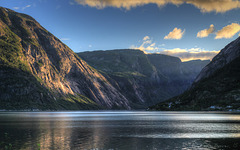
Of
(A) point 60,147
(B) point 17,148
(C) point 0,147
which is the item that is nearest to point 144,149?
(A) point 60,147

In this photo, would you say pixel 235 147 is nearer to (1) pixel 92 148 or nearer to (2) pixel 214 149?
(2) pixel 214 149

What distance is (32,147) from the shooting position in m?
38.7

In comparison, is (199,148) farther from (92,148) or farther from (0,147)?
(0,147)

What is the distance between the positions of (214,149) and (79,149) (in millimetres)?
21240

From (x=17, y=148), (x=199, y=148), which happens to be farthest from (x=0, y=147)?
(x=199, y=148)

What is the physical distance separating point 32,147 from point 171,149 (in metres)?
22.8

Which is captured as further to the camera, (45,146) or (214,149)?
(45,146)

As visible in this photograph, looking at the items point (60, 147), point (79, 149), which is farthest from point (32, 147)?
point (79, 149)

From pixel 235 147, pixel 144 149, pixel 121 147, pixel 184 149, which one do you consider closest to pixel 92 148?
pixel 121 147

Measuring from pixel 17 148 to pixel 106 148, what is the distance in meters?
14.5

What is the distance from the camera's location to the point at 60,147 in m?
38.7

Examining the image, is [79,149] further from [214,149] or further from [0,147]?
[214,149]

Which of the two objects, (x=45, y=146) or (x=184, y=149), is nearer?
(x=184, y=149)

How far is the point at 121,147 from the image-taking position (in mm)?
38688
